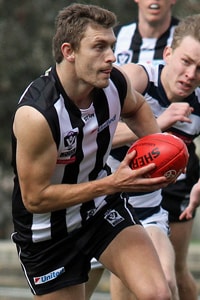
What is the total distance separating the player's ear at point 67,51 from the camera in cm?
582

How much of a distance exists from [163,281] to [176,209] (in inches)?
89.3

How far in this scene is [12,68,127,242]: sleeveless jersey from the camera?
226 inches

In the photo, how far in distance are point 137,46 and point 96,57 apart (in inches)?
125

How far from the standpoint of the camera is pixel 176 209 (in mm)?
8062

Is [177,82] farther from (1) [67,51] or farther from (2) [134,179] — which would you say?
(2) [134,179]

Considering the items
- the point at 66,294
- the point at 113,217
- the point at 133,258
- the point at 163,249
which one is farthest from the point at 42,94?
the point at 163,249

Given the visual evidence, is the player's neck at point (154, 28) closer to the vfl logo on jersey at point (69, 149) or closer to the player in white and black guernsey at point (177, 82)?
the player in white and black guernsey at point (177, 82)

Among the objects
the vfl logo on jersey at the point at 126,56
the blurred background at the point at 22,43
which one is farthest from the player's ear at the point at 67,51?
the blurred background at the point at 22,43

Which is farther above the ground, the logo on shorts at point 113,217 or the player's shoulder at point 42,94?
the player's shoulder at point 42,94

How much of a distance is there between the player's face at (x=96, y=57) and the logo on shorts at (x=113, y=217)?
2.91 ft

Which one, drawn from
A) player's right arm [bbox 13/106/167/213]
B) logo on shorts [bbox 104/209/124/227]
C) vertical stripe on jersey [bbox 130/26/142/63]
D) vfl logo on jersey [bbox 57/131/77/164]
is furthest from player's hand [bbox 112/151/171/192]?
vertical stripe on jersey [bbox 130/26/142/63]

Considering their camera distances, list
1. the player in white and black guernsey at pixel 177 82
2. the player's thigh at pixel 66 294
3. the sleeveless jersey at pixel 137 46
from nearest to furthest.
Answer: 1. the player's thigh at pixel 66 294
2. the player in white and black guernsey at pixel 177 82
3. the sleeveless jersey at pixel 137 46

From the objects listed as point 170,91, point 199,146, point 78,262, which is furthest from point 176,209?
point 199,146

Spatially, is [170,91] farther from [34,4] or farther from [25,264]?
[34,4]
